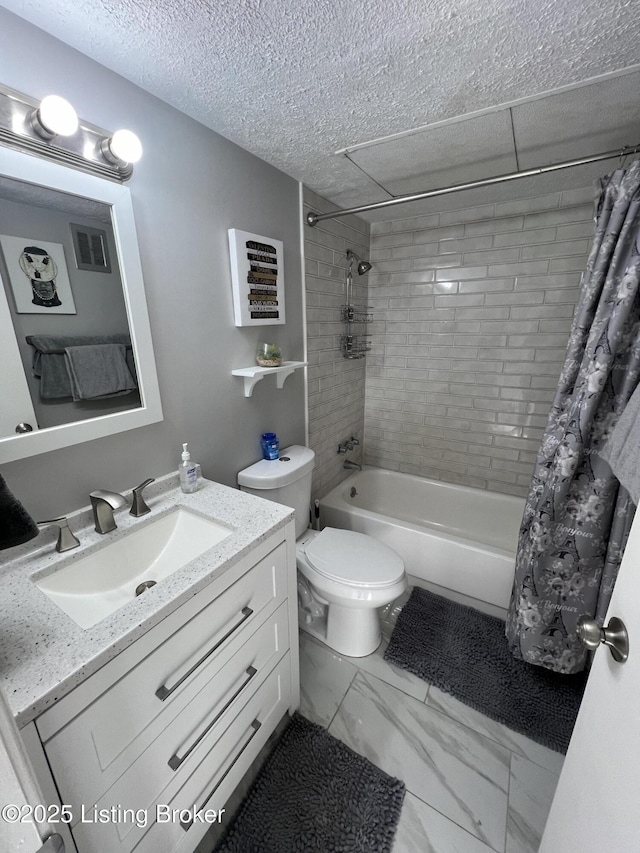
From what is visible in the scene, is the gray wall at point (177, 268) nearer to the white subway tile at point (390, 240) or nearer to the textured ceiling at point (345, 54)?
the textured ceiling at point (345, 54)

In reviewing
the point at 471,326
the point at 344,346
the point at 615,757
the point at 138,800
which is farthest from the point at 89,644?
the point at 471,326

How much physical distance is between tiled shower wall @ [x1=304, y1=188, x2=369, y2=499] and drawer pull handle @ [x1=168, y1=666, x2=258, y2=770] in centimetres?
124

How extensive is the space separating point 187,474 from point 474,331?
1.95 meters

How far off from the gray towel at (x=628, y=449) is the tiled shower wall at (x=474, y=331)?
1231 millimetres

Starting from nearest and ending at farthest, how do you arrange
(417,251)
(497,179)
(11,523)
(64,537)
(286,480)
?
(11,523)
(64,537)
(497,179)
(286,480)
(417,251)

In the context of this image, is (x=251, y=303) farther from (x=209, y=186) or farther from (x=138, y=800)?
(x=138, y=800)

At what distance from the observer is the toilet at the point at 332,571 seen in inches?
57.9

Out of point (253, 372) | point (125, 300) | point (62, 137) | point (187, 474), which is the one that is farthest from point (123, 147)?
point (187, 474)

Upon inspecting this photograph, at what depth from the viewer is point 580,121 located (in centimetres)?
126

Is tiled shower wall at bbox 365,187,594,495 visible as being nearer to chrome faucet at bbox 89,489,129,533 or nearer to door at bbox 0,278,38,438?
chrome faucet at bbox 89,489,129,533

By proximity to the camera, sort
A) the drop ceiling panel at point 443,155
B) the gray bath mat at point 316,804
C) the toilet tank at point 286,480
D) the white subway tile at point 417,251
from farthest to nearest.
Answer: the white subway tile at point 417,251
the toilet tank at point 286,480
the drop ceiling panel at point 443,155
the gray bath mat at point 316,804

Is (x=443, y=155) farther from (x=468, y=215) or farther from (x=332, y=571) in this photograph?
(x=332, y=571)

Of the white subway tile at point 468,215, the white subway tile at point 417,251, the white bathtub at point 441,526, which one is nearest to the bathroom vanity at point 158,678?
the white bathtub at point 441,526

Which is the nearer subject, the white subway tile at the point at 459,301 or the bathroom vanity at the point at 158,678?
the bathroom vanity at the point at 158,678
